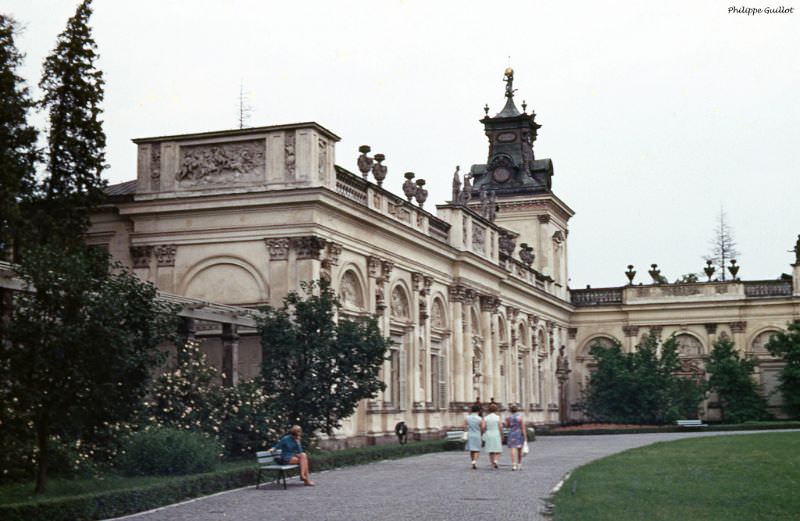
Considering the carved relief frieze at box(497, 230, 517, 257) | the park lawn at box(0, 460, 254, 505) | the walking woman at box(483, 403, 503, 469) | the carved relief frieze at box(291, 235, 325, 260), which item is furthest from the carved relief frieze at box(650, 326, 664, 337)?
the park lawn at box(0, 460, 254, 505)

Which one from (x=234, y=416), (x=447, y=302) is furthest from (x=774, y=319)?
(x=234, y=416)

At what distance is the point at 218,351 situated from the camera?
35.0 metres

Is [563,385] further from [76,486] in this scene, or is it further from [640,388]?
[76,486]

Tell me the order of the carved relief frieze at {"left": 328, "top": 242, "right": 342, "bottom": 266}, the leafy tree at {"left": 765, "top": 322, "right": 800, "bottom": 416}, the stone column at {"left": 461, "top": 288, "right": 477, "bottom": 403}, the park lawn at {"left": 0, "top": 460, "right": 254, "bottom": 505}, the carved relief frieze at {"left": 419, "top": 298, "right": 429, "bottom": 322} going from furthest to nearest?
the leafy tree at {"left": 765, "top": 322, "right": 800, "bottom": 416}
the stone column at {"left": 461, "top": 288, "right": 477, "bottom": 403}
the carved relief frieze at {"left": 419, "top": 298, "right": 429, "bottom": 322}
the carved relief frieze at {"left": 328, "top": 242, "right": 342, "bottom": 266}
the park lawn at {"left": 0, "top": 460, "right": 254, "bottom": 505}

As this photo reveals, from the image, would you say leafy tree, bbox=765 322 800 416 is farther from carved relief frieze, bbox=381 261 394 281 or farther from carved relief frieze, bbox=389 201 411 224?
carved relief frieze, bbox=381 261 394 281

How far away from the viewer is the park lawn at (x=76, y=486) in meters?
18.6

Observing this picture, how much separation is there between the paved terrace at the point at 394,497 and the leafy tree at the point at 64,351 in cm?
216

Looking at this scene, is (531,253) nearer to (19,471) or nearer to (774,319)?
(774,319)

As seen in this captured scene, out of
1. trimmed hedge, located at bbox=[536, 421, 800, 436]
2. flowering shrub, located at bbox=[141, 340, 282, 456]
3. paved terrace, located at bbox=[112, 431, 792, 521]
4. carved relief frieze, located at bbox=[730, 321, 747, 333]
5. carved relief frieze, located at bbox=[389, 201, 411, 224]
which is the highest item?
carved relief frieze, located at bbox=[389, 201, 411, 224]

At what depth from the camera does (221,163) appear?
3522cm

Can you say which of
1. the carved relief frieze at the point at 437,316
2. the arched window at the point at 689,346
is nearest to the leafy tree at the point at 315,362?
the carved relief frieze at the point at 437,316

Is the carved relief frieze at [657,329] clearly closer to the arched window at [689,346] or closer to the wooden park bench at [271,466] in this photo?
the arched window at [689,346]

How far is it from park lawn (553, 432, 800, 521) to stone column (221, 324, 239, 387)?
9.51 m

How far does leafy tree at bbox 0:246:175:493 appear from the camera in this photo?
19.1 m
